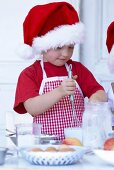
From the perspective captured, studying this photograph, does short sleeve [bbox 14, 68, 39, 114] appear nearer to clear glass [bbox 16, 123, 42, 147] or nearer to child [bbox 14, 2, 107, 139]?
child [bbox 14, 2, 107, 139]

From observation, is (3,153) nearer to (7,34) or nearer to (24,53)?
(24,53)

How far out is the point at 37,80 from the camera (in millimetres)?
1562

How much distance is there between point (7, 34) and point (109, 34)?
2.10 ft

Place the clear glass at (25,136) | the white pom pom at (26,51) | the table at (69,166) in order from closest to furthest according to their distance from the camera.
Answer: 1. the table at (69,166)
2. the clear glass at (25,136)
3. the white pom pom at (26,51)

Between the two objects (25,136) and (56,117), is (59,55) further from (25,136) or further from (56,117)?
(25,136)

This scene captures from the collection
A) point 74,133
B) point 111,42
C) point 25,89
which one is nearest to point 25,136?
point 74,133

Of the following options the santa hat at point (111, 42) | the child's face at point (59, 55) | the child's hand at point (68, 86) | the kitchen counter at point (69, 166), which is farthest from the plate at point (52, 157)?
the santa hat at point (111, 42)

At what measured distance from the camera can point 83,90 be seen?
64.7 inches

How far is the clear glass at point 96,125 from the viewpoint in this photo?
114 cm

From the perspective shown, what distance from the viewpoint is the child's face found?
5.03ft

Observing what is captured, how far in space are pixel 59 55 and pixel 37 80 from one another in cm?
12

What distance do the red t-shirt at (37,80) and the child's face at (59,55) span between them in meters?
0.04

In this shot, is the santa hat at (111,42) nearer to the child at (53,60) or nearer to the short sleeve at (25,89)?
the child at (53,60)

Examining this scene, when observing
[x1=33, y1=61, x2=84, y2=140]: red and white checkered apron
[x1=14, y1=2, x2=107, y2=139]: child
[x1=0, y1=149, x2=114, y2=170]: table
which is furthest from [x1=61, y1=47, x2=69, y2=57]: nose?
[x1=0, y1=149, x2=114, y2=170]: table
